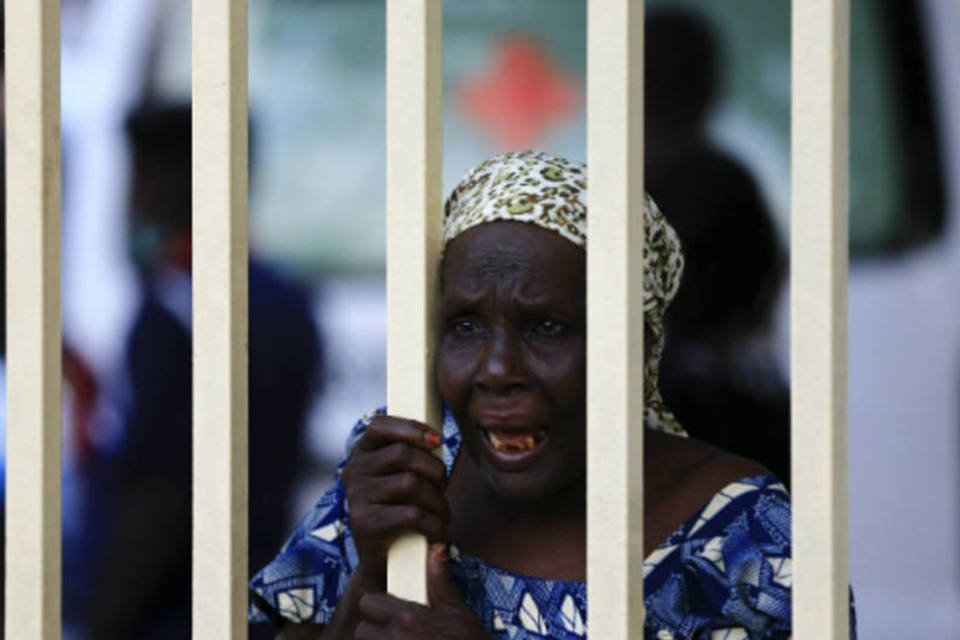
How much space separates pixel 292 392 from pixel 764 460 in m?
1.23

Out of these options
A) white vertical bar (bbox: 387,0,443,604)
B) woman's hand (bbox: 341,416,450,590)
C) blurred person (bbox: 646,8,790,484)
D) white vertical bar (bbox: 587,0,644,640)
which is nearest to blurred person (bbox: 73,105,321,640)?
blurred person (bbox: 646,8,790,484)

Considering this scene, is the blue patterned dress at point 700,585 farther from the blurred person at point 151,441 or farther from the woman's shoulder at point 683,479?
the blurred person at point 151,441

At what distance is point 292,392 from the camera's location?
4.39 m

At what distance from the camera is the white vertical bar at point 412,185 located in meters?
1.97

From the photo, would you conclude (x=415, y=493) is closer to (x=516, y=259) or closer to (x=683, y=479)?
(x=516, y=259)

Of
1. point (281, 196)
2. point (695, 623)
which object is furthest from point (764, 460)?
point (695, 623)

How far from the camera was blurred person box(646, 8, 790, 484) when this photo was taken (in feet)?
13.2

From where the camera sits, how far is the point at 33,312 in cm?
217

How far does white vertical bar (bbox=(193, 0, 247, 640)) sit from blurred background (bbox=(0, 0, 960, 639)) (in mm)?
2121

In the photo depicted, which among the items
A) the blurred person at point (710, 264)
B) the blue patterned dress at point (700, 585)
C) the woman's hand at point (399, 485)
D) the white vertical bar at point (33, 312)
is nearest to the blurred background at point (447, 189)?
the blurred person at point (710, 264)

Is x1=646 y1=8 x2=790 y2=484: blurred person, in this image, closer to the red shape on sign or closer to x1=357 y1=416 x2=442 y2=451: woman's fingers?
the red shape on sign

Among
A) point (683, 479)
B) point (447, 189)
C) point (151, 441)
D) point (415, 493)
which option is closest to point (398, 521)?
point (415, 493)

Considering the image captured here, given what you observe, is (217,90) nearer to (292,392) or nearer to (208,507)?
(208,507)

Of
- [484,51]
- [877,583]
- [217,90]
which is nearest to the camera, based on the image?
[217,90]
